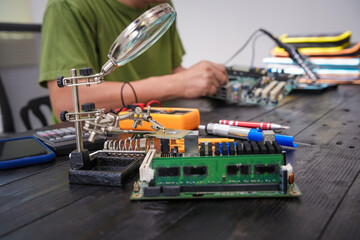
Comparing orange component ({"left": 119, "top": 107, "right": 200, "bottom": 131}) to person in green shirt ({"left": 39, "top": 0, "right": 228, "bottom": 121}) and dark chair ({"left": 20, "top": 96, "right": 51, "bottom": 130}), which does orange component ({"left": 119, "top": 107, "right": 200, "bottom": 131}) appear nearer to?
person in green shirt ({"left": 39, "top": 0, "right": 228, "bottom": 121})

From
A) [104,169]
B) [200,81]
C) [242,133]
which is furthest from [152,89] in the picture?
[104,169]

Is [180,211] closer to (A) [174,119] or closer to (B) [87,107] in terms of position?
(B) [87,107]

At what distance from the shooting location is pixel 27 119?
1.52m

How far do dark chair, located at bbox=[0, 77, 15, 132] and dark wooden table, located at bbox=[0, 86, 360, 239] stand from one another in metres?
1.01

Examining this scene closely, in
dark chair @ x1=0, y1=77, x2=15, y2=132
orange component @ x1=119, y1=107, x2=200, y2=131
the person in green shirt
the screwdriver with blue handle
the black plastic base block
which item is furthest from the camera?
dark chair @ x1=0, y1=77, x2=15, y2=132

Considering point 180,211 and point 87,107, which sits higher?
point 87,107

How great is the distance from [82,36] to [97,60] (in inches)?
5.3

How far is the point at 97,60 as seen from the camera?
139 cm

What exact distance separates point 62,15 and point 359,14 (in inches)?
65.1

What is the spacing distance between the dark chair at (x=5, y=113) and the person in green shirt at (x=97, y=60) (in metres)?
0.37

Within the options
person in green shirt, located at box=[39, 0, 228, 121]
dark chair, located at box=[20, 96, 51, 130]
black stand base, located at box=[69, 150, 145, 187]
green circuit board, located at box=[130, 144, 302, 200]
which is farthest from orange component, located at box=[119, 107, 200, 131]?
dark chair, located at box=[20, 96, 51, 130]

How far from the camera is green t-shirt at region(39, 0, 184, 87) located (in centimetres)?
122

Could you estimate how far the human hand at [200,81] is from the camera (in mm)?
1299

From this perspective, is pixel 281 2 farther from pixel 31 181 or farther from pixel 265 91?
pixel 31 181
